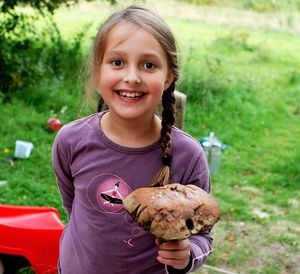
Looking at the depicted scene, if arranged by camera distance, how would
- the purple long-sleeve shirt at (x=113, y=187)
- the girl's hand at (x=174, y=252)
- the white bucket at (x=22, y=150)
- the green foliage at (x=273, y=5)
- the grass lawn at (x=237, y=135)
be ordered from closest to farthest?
the girl's hand at (x=174, y=252) < the purple long-sleeve shirt at (x=113, y=187) < the grass lawn at (x=237, y=135) < the white bucket at (x=22, y=150) < the green foliage at (x=273, y=5)

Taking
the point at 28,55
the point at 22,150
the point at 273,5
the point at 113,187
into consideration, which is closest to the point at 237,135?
the point at 22,150

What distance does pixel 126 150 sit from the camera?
179 centimetres

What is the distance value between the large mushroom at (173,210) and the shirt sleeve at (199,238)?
240 millimetres

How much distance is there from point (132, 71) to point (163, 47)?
0.15 metres

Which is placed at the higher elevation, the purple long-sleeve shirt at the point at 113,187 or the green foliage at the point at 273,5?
the purple long-sleeve shirt at the point at 113,187

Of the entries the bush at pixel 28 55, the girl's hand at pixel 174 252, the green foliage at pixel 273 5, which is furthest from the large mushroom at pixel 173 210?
the green foliage at pixel 273 5

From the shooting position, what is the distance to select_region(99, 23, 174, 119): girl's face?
1645 mm

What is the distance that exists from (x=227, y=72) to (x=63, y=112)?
385cm

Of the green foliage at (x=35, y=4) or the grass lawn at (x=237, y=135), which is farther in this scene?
the green foliage at (x=35, y=4)

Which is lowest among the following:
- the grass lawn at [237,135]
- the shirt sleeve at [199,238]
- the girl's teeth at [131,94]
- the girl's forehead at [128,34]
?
the grass lawn at [237,135]

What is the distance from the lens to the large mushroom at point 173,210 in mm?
1411

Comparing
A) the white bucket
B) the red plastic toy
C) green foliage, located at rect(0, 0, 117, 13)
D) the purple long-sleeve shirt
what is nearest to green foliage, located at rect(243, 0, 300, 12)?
green foliage, located at rect(0, 0, 117, 13)

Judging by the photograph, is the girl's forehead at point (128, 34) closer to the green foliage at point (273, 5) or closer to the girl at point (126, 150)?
the girl at point (126, 150)

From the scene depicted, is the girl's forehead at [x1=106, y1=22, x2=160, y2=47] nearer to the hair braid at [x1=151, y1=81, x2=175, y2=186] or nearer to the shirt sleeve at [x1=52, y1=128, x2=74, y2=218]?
the hair braid at [x1=151, y1=81, x2=175, y2=186]
